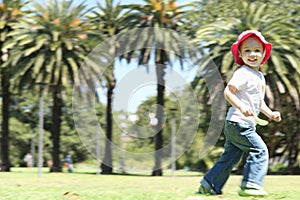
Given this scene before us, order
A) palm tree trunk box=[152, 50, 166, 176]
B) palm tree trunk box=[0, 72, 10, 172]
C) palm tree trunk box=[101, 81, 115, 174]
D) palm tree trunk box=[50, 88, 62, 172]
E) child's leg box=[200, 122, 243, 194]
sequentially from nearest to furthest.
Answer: child's leg box=[200, 122, 243, 194], palm tree trunk box=[152, 50, 166, 176], palm tree trunk box=[50, 88, 62, 172], palm tree trunk box=[101, 81, 115, 174], palm tree trunk box=[0, 72, 10, 172]

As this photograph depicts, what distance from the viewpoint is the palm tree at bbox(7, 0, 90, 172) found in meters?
32.2

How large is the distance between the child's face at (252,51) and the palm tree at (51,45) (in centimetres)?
2582

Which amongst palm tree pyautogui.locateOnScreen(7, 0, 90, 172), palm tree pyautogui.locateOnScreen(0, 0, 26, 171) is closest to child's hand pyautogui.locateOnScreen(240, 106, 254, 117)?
palm tree pyautogui.locateOnScreen(7, 0, 90, 172)

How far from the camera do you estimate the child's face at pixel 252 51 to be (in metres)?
6.61

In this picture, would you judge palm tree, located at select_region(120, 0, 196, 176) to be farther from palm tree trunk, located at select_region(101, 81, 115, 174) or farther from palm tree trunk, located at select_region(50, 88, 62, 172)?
palm tree trunk, located at select_region(50, 88, 62, 172)

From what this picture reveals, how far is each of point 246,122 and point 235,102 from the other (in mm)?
299

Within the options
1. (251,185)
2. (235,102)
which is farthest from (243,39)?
(251,185)

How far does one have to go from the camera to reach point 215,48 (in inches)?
1261

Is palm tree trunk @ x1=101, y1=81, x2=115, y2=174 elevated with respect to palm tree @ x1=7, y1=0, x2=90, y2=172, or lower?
lower

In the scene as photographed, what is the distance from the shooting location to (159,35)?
1245 inches

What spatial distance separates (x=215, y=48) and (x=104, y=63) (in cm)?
560

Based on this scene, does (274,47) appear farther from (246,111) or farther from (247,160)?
(246,111)

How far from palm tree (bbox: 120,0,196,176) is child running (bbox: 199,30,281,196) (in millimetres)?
23966

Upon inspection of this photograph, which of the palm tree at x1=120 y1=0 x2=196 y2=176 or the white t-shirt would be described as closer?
the white t-shirt
